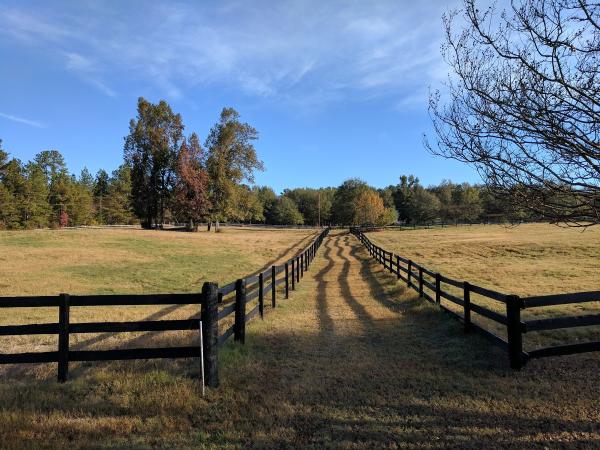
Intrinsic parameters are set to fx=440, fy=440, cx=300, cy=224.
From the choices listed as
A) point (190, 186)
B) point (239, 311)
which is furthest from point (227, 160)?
point (239, 311)

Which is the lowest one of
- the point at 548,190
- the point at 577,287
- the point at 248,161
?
the point at 577,287

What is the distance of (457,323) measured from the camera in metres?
10.0

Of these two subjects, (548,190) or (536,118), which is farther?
(548,190)

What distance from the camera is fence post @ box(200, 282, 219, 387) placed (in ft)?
20.4

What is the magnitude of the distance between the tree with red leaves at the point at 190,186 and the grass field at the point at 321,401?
182 ft

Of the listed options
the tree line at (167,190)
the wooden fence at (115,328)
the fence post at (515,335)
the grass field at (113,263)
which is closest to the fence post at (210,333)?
the wooden fence at (115,328)

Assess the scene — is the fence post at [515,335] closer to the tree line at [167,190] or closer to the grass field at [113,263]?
the grass field at [113,263]

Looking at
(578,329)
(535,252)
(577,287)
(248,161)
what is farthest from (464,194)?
(578,329)

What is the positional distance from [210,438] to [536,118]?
605 cm

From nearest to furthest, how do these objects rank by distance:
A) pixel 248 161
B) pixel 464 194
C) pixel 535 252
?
pixel 535 252 < pixel 248 161 < pixel 464 194

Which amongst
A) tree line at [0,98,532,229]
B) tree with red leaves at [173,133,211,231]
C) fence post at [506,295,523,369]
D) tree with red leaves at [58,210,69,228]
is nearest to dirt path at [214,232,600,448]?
fence post at [506,295,523,369]

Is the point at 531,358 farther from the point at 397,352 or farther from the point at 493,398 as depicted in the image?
the point at 397,352

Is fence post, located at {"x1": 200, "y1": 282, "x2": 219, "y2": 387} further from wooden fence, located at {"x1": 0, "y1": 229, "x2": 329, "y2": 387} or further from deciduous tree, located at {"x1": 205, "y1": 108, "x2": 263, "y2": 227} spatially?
deciduous tree, located at {"x1": 205, "y1": 108, "x2": 263, "y2": 227}

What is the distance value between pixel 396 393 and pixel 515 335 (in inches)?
88.2
